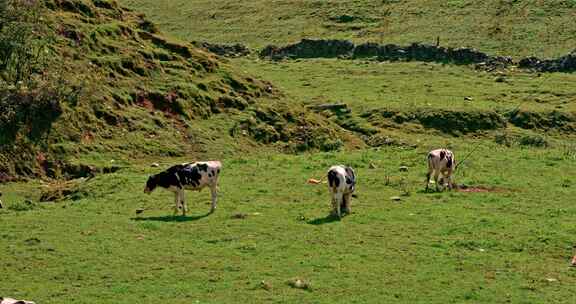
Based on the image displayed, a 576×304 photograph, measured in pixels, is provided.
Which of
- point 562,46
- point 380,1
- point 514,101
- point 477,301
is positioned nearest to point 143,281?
point 477,301

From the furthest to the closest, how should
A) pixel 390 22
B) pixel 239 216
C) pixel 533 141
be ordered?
pixel 390 22, pixel 533 141, pixel 239 216

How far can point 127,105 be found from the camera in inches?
1615

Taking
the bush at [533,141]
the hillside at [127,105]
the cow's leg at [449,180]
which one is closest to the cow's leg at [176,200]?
the hillside at [127,105]

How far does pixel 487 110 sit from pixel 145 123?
16.9 metres

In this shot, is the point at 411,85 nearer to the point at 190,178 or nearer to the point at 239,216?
the point at 190,178

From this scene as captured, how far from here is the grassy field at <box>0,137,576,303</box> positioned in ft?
69.5

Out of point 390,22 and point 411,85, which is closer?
point 411,85

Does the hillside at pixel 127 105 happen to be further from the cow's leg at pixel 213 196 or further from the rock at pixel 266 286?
the rock at pixel 266 286

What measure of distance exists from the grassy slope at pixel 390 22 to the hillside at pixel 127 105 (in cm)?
1938

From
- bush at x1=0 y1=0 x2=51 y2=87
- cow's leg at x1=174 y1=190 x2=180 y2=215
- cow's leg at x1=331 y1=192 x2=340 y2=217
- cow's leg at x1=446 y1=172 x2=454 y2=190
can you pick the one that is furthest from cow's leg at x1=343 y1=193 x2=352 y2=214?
bush at x1=0 y1=0 x2=51 y2=87

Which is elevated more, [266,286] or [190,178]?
[190,178]

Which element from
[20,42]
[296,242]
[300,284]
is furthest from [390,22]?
[300,284]

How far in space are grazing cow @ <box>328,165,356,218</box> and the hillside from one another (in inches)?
450

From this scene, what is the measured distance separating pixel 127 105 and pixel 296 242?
1771cm
